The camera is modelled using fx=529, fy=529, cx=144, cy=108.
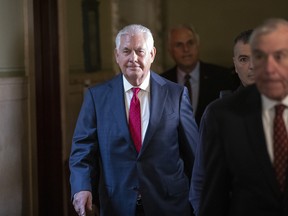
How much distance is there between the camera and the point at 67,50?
357 cm

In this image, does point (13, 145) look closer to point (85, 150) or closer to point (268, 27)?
point (85, 150)

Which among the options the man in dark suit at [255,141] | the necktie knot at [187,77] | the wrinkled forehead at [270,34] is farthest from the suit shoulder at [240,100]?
the necktie knot at [187,77]

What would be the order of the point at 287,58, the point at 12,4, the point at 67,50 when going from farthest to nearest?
the point at 67,50, the point at 12,4, the point at 287,58

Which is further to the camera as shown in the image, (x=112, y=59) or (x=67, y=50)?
(x=112, y=59)

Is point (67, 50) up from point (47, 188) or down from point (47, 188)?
up

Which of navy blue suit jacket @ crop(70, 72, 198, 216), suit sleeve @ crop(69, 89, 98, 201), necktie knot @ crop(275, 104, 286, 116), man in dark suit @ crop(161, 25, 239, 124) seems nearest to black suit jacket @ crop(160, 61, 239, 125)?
man in dark suit @ crop(161, 25, 239, 124)

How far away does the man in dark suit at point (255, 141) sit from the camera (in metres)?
1.15

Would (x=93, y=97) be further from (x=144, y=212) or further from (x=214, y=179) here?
(x=214, y=179)

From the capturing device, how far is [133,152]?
204cm

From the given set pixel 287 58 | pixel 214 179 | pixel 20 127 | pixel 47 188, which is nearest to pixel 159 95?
pixel 214 179

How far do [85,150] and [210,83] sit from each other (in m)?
1.77

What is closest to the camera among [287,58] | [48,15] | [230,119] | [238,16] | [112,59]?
[287,58]

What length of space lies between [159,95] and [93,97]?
0.27 metres

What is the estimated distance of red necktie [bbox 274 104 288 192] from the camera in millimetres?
1194
